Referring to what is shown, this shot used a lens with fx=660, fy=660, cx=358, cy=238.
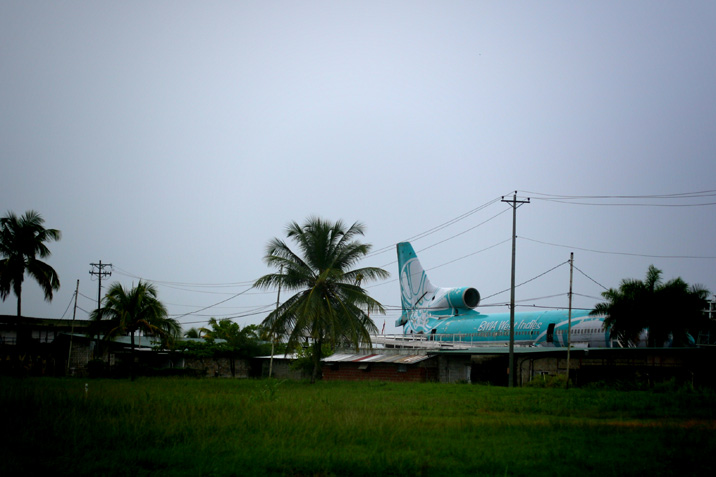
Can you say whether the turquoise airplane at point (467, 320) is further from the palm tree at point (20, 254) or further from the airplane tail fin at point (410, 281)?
the palm tree at point (20, 254)

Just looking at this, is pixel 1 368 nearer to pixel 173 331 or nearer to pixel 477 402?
pixel 173 331

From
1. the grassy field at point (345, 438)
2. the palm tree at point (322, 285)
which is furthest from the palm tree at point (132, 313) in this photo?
the grassy field at point (345, 438)

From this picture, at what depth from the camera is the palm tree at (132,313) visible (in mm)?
36875

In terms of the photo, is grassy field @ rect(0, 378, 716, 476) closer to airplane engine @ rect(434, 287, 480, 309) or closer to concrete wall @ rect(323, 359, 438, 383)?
concrete wall @ rect(323, 359, 438, 383)

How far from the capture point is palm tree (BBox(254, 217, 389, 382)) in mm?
31906

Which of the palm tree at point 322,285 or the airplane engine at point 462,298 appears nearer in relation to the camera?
the palm tree at point 322,285

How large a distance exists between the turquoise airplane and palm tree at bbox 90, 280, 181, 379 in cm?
2114

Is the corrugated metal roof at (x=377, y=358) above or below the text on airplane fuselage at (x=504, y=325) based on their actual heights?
below

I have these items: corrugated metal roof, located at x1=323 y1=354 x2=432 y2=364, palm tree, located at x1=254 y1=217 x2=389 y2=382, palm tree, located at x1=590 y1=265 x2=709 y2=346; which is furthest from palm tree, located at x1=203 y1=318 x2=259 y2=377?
palm tree, located at x1=590 y1=265 x2=709 y2=346

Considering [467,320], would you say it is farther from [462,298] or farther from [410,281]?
[410,281]

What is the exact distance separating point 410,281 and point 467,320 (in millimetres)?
11506

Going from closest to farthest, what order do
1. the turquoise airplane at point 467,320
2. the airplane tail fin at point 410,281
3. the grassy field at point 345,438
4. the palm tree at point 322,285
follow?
1. the grassy field at point 345,438
2. the palm tree at point 322,285
3. the turquoise airplane at point 467,320
4. the airplane tail fin at point 410,281

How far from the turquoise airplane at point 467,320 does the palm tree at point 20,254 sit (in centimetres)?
2751

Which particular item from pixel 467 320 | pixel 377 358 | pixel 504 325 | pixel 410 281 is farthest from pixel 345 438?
pixel 410 281
